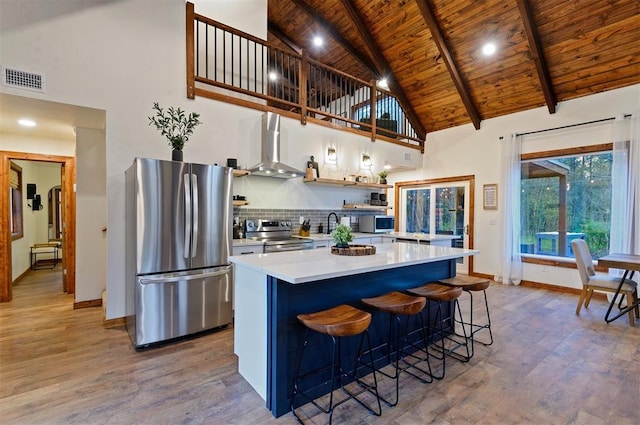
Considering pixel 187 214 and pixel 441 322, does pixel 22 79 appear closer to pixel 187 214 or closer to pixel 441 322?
pixel 187 214

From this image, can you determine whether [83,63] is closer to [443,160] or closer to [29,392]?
[29,392]

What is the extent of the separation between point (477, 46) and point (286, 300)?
17.0 feet

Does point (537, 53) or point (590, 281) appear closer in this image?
point (590, 281)

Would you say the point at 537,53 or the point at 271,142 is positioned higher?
the point at 537,53

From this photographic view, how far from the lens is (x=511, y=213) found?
5.42m

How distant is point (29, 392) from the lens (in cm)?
213

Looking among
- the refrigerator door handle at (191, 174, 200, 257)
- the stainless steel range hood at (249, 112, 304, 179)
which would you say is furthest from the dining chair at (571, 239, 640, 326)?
the refrigerator door handle at (191, 174, 200, 257)

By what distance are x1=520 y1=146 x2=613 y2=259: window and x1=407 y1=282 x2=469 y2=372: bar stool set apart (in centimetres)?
342

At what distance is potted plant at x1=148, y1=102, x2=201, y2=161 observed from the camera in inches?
126

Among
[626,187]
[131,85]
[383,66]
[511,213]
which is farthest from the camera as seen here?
[383,66]

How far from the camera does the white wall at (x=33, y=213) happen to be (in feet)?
17.6

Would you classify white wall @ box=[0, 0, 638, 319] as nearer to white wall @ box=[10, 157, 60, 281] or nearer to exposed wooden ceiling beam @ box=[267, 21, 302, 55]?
exposed wooden ceiling beam @ box=[267, 21, 302, 55]

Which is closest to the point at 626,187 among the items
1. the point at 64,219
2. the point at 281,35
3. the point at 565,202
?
the point at 565,202

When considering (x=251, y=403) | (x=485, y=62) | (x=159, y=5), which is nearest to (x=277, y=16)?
(x=159, y=5)
